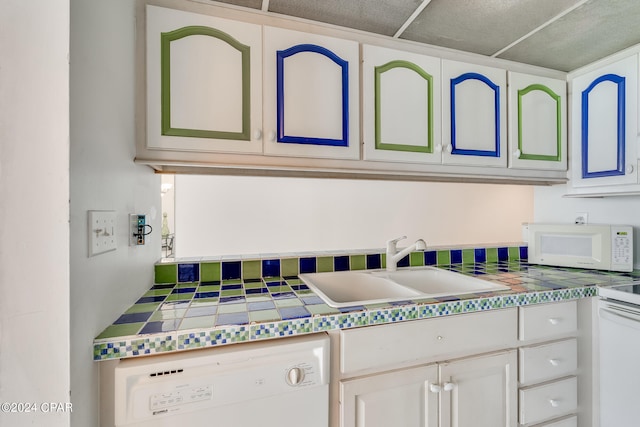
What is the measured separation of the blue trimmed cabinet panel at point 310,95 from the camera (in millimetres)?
1113

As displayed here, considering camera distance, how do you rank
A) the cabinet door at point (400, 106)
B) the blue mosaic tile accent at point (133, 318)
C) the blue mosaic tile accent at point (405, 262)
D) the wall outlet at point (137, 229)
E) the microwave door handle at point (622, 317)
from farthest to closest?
the blue mosaic tile accent at point (405, 262)
the cabinet door at point (400, 106)
the microwave door handle at point (622, 317)
the wall outlet at point (137, 229)
the blue mosaic tile accent at point (133, 318)

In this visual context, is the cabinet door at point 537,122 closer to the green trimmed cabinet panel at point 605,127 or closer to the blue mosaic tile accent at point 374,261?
the green trimmed cabinet panel at point 605,127

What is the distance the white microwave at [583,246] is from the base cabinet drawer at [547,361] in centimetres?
58

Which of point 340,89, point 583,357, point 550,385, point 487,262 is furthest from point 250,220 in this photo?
point 583,357

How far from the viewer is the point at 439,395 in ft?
3.23

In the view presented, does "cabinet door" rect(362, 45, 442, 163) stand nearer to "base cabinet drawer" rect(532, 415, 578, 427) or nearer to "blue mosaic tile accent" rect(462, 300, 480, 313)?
"blue mosaic tile accent" rect(462, 300, 480, 313)

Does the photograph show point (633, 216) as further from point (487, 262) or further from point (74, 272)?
point (74, 272)

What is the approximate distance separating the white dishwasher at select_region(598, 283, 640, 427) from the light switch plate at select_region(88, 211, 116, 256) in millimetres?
1890

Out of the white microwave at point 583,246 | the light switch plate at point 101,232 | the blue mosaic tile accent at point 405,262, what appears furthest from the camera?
the blue mosaic tile accent at point 405,262

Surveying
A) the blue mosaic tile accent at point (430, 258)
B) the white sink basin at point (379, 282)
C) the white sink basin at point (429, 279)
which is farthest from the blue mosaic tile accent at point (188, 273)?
the blue mosaic tile accent at point (430, 258)

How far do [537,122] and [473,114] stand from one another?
44 cm

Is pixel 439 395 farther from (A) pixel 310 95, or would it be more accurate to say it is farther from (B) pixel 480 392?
(A) pixel 310 95

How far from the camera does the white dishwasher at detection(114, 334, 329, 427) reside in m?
0.71

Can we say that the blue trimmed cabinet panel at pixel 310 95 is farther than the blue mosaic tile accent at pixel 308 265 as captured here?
No
